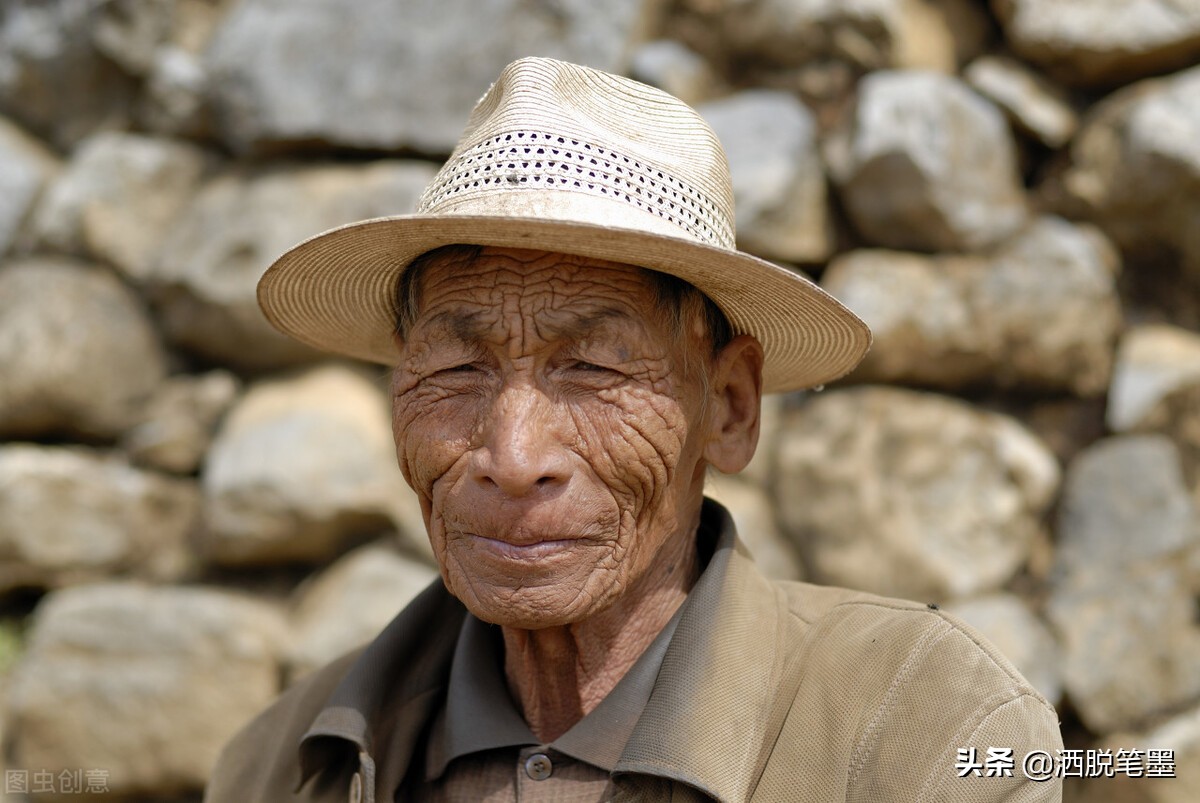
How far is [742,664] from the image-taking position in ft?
5.72

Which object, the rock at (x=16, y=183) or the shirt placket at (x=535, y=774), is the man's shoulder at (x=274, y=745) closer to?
the shirt placket at (x=535, y=774)

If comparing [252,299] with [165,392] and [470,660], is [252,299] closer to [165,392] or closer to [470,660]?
[165,392]

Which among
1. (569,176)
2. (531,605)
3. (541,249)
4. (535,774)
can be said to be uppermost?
(569,176)

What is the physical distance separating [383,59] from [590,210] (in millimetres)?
2135

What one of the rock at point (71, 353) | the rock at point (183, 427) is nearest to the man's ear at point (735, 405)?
the rock at point (183, 427)

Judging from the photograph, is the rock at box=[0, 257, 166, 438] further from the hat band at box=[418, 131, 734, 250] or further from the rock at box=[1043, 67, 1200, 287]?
the rock at box=[1043, 67, 1200, 287]

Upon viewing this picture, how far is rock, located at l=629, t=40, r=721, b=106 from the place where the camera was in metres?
3.40

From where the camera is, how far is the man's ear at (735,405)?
75.6 inches

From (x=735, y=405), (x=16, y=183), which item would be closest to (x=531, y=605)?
(x=735, y=405)

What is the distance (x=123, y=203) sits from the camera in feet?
12.5

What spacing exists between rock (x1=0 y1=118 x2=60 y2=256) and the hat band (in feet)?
9.13

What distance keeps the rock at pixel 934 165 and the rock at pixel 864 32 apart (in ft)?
0.43

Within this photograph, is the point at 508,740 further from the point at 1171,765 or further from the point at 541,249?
the point at 1171,765

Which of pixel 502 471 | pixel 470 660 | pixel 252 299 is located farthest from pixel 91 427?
pixel 502 471
